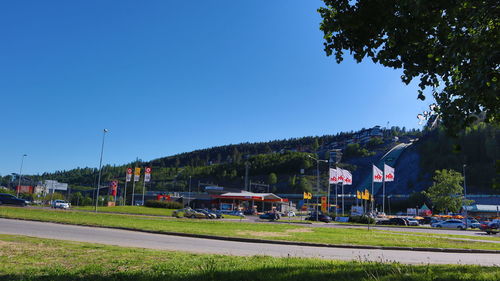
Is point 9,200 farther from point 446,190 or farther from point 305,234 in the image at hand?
point 446,190

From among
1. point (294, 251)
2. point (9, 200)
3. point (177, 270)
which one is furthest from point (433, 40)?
point (9, 200)

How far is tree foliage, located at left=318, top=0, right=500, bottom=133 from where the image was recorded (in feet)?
17.6

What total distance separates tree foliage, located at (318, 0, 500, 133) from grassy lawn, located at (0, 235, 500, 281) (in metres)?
3.34

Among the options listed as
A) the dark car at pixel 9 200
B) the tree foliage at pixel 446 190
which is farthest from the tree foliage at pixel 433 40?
the dark car at pixel 9 200

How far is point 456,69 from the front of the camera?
687 centimetres

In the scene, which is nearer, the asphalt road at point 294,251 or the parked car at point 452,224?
the asphalt road at point 294,251

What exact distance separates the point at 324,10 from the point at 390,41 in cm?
143

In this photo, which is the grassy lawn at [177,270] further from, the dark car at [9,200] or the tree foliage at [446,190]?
the tree foliage at [446,190]

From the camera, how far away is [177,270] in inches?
304

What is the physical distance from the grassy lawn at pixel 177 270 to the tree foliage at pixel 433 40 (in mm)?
3343

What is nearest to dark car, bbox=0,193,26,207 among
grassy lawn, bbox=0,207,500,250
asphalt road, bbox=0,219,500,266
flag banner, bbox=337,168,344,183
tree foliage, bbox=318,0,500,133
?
grassy lawn, bbox=0,207,500,250


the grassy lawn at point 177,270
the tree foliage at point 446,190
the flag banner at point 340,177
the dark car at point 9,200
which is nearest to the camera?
the grassy lawn at point 177,270

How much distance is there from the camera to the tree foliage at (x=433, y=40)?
537cm

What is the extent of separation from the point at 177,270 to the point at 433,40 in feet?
22.7
